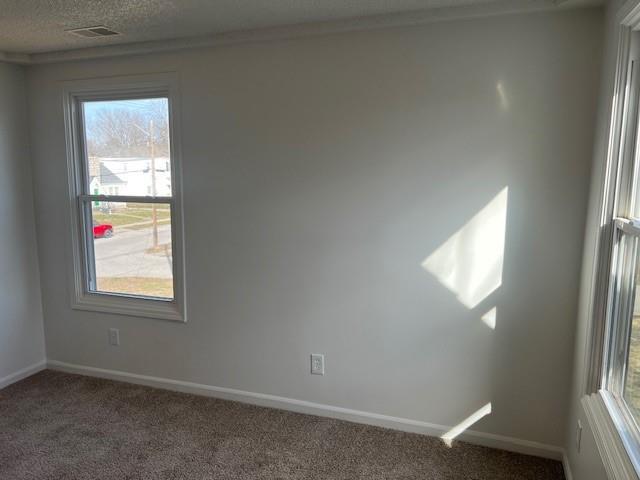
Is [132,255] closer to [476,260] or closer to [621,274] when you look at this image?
[476,260]

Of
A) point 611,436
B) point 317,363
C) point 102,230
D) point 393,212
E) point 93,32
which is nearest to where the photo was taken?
point 611,436

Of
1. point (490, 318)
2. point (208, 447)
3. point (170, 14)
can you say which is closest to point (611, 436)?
point (490, 318)

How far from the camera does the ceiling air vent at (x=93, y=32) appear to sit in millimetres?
2746

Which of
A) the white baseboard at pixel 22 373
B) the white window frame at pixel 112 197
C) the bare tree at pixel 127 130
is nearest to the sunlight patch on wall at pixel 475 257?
the white window frame at pixel 112 197

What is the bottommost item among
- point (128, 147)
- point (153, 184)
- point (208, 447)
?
point (208, 447)

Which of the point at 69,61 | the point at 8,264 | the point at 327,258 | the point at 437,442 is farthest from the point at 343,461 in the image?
the point at 69,61

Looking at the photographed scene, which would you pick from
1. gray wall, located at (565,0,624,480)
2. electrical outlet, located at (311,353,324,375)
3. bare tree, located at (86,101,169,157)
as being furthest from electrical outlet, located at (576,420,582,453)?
bare tree, located at (86,101,169,157)

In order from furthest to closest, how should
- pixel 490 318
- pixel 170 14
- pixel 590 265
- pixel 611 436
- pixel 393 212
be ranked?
pixel 393 212 < pixel 490 318 < pixel 170 14 < pixel 590 265 < pixel 611 436

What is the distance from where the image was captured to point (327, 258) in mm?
2875

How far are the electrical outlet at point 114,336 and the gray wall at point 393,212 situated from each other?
464 millimetres

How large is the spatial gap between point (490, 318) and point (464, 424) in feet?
2.14

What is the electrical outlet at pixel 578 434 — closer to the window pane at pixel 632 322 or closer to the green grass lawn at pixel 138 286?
the window pane at pixel 632 322

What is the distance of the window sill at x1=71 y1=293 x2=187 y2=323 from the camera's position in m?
3.33

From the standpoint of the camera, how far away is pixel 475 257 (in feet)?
8.50
